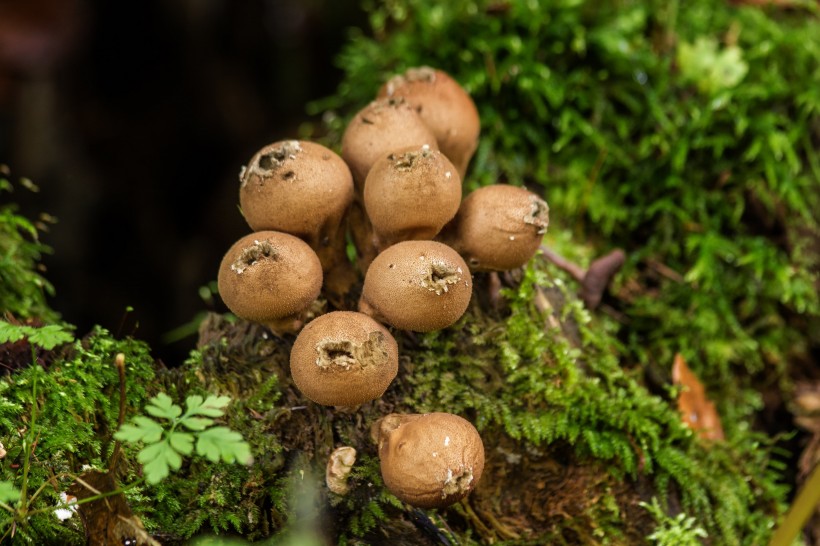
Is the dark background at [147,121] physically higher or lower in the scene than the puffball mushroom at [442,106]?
lower

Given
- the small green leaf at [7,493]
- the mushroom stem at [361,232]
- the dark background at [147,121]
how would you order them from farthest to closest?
1. the dark background at [147,121]
2. the mushroom stem at [361,232]
3. the small green leaf at [7,493]

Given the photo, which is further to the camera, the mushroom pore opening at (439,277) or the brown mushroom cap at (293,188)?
the brown mushroom cap at (293,188)

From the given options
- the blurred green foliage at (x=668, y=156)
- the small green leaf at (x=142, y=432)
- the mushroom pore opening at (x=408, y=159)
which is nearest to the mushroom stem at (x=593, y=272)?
the blurred green foliage at (x=668, y=156)

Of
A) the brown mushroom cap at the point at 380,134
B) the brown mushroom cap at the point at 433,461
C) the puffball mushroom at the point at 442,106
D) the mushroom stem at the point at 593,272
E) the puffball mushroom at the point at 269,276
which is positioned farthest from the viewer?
the mushroom stem at the point at 593,272

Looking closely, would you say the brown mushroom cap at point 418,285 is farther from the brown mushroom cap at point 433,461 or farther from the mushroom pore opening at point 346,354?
the brown mushroom cap at point 433,461

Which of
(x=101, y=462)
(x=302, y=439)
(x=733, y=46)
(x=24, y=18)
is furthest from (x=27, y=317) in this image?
(x=733, y=46)

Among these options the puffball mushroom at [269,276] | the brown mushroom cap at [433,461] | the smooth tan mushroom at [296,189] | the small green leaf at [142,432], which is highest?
the smooth tan mushroom at [296,189]

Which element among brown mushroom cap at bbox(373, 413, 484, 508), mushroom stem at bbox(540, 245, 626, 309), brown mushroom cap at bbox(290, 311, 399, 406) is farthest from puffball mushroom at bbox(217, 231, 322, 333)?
mushroom stem at bbox(540, 245, 626, 309)
